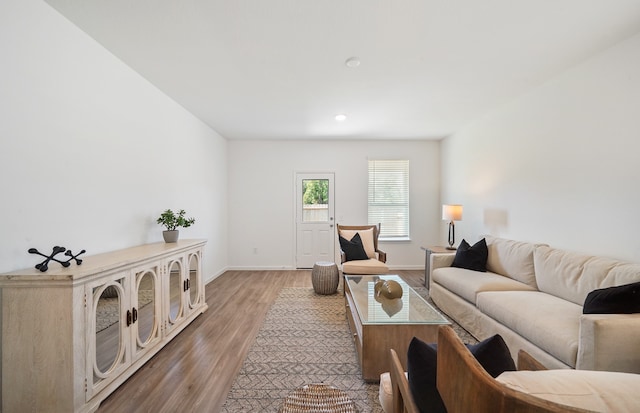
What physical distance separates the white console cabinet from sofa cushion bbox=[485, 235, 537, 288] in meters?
3.69

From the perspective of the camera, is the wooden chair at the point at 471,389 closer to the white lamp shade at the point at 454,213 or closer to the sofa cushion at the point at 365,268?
the sofa cushion at the point at 365,268

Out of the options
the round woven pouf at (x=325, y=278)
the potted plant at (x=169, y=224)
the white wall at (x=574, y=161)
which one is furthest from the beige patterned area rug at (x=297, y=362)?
the white wall at (x=574, y=161)

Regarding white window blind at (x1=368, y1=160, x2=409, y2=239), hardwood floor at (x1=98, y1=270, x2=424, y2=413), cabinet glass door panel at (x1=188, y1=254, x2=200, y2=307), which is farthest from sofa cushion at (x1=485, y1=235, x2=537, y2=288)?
cabinet glass door panel at (x1=188, y1=254, x2=200, y2=307)

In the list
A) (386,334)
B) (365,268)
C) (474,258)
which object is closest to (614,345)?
(386,334)

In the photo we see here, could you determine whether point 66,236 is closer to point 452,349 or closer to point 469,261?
point 452,349

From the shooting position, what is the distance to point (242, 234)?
557 cm

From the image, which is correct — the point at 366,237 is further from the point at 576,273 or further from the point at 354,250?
the point at 576,273

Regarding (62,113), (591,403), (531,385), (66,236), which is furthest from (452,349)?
(62,113)

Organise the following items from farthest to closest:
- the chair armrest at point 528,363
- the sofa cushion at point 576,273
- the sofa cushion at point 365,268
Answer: the sofa cushion at point 365,268 < the sofa cushion at point 576,273 < the chair armrest at point 528,363

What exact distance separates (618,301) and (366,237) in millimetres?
2956

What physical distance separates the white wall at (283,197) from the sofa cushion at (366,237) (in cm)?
107

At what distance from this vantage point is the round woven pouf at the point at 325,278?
12.6 feet

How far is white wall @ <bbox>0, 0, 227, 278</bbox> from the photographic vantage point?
167 centimetres

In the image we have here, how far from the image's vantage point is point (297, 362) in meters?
2.23
